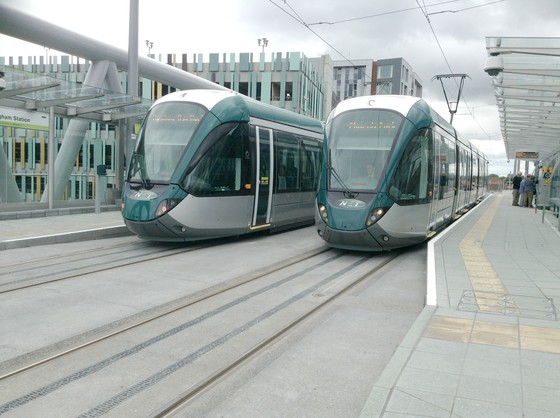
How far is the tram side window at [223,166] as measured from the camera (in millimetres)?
10977

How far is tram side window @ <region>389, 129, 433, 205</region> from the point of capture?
34.3 ft

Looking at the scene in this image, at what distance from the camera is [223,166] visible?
11.5 m

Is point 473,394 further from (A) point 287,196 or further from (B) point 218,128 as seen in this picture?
(A) point 287,196

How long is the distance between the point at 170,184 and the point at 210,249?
1716mm

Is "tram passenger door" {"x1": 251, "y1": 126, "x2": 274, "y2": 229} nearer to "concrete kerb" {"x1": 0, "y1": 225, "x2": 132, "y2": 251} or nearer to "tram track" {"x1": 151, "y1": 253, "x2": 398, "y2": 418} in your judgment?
"concrete kerb" {"x1": 0, "y1": 225, "x2": 132, "y2": 251}

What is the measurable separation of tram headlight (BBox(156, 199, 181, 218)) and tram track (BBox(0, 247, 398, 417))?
2.57m

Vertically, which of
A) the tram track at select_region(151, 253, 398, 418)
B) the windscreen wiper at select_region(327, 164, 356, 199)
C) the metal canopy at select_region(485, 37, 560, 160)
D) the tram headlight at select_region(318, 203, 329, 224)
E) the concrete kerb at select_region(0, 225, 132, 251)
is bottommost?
the tram track at select_region(151, 253, 398, 418)

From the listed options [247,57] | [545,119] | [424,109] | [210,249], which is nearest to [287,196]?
[210,249]

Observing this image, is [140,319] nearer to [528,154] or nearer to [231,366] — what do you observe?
[231,366]

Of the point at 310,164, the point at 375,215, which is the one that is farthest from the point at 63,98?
the point at 375,215

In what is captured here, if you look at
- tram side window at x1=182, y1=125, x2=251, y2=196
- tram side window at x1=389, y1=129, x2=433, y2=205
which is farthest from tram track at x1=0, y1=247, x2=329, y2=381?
tram side window at x1=389, y1=129, x2=433, y2=205

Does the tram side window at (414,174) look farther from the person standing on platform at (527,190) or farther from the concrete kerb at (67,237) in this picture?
the person standing on platform at (527,190)

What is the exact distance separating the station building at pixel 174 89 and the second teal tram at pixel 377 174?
25.1 ft

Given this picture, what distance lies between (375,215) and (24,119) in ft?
35.5
